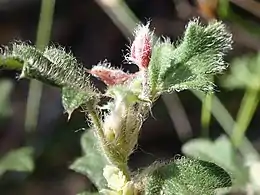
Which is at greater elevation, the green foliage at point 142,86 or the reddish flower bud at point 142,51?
the reddish flower bud at point 142,51

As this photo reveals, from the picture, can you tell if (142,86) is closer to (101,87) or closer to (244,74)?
(244,74)

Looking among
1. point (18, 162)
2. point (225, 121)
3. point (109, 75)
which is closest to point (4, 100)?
point (18, 162)

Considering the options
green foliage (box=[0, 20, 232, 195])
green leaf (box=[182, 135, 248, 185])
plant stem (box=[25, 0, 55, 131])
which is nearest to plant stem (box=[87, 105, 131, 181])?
green foliage (box=[0, 20, 232, 195])

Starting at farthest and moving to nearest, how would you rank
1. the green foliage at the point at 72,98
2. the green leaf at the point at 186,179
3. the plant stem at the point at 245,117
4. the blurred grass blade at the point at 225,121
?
the blurred grass blade at the point at 225,121 → the plant stem at the point at 245,117 → the green leaf at the point at 186,179 → the green foliage at the point at 72,98

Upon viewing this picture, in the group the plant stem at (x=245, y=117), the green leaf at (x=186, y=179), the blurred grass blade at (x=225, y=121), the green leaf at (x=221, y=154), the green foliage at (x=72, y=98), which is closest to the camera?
the green foliage at (x=72, y=98)

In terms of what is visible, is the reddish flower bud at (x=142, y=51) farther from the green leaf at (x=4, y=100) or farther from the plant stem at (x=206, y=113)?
the green leaf at (x=4, y=100)

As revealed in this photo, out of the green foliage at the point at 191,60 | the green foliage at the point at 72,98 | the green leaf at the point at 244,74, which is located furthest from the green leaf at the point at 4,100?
the green foliage at the point at 72,98

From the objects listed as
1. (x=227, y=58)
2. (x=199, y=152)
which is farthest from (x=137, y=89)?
(x=227, y=58)
